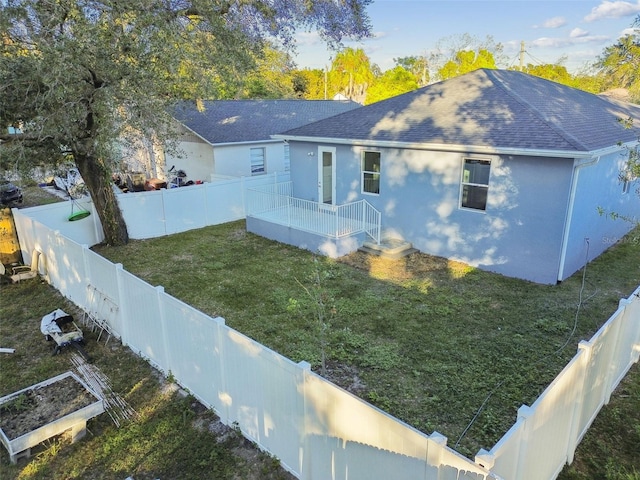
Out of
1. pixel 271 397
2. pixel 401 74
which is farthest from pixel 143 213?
pixel 401 74

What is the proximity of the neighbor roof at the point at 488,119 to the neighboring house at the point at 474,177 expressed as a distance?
5cm

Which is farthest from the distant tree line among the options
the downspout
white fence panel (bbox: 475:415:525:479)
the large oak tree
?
white fence panel (bbox: 475:415:525:479)

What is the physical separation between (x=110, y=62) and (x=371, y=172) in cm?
702

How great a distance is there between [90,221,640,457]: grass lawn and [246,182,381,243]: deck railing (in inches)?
Result: 32.1

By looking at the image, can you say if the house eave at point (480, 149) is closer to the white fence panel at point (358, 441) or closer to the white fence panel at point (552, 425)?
the white fence panel at point (552, 425)

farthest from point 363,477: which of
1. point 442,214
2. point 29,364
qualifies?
point 442,214

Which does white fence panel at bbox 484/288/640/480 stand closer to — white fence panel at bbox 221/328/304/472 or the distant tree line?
white fence panel at bbox 221/328/304/472

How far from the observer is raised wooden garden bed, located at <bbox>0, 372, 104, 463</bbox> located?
4527mm

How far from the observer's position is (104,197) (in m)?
11.4

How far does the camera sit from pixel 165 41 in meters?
8.65

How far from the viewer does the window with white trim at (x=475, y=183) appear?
33.1 feet

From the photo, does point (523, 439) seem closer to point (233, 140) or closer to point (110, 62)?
point (110, 62)

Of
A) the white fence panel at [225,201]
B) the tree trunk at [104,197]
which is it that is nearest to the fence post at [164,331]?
the tree trunk at [104,197]

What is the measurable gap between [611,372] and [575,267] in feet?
18.7
